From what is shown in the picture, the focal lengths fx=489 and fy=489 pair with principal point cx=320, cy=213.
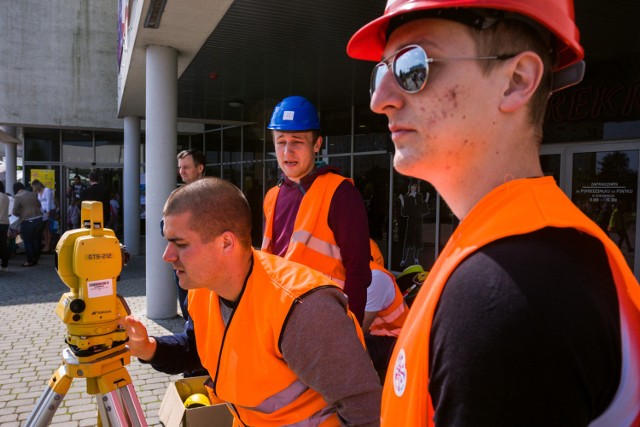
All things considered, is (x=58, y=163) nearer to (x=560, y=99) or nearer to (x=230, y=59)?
(x=230, y=59)

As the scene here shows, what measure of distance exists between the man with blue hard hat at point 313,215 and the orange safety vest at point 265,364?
1.01 metres

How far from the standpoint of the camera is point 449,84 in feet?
2.90

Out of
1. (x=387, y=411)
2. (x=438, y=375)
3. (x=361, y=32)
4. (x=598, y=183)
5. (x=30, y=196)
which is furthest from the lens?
(x=30, y=196)

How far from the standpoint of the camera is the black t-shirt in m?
0.58

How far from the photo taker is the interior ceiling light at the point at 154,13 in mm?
5246

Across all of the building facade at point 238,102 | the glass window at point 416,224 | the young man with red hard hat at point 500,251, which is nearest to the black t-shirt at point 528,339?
the young man with red hard hat at point 500,251

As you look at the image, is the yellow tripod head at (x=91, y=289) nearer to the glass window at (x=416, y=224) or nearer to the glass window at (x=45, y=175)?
the glass window at (x=416, y=224)

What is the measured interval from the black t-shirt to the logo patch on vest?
3.3 inches

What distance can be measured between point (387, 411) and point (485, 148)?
0.49m

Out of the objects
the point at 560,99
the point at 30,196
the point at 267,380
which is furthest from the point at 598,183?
the point at 30,196

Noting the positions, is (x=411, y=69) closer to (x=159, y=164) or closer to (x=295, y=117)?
(x=295, y=117)

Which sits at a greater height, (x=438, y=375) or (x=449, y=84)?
(x=449, y=84)

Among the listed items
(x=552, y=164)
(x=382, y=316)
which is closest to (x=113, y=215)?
(x=552, y=164)

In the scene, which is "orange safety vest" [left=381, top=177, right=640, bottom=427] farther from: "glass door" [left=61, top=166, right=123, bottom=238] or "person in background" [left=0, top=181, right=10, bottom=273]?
"glass door" [left=61, top=166, right=123, bottom=238]
